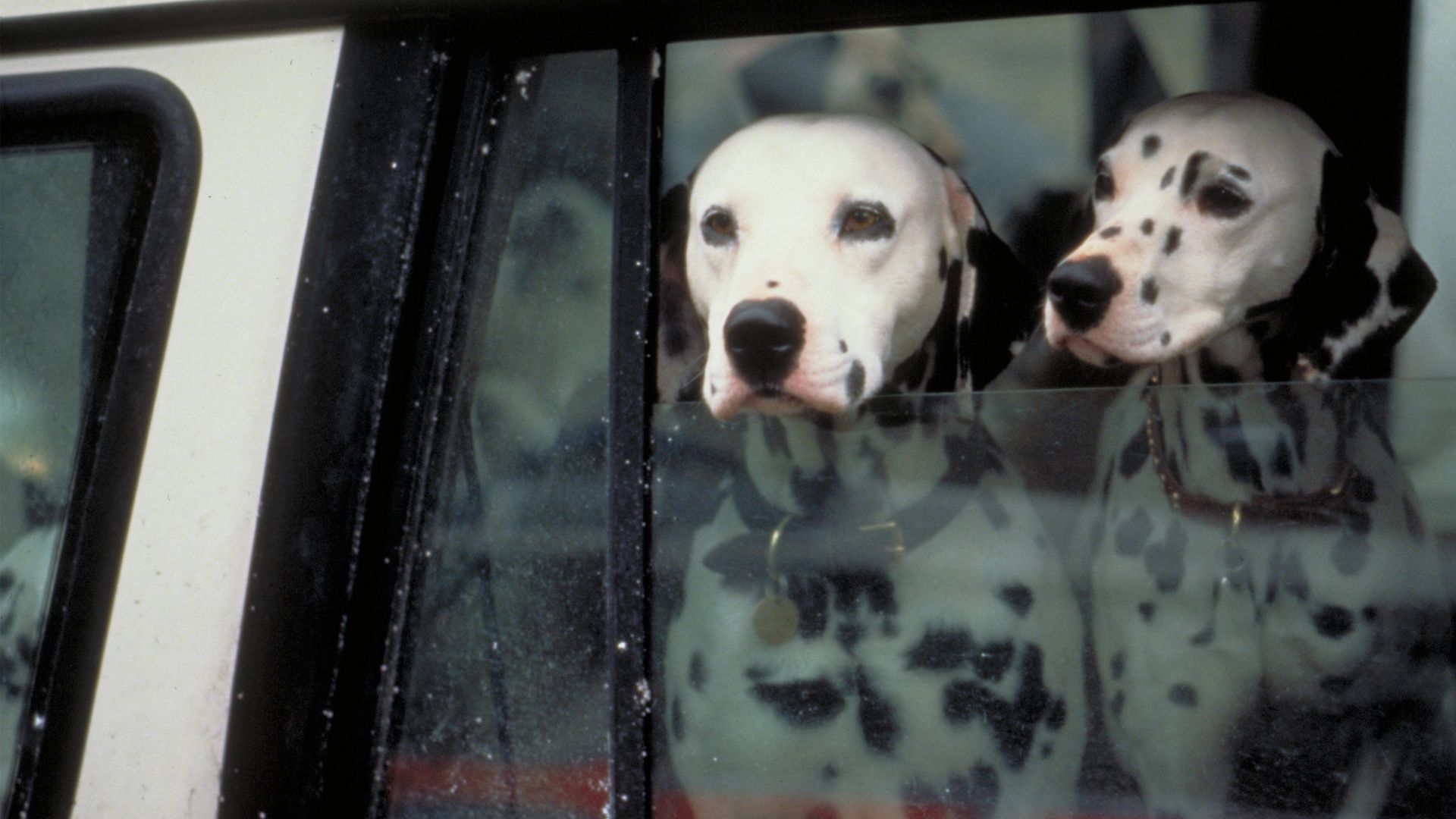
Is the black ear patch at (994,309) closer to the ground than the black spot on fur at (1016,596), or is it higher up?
higher up

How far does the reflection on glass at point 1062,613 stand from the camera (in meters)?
1.21

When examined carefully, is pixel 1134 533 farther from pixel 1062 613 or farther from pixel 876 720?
pixel 876 720

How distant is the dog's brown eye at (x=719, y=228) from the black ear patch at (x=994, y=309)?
351mm

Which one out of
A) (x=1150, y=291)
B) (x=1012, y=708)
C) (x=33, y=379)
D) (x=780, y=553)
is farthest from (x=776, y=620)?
(x=33, y=379)

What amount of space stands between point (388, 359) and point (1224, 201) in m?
1.11

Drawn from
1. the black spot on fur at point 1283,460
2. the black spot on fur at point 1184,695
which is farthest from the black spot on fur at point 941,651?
the black spot on fur at point 1283,460

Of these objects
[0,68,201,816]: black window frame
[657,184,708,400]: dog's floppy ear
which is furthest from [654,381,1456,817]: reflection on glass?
[0,68,201,816]: black window frame

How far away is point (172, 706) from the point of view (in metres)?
1.17

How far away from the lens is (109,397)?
4.14 ft

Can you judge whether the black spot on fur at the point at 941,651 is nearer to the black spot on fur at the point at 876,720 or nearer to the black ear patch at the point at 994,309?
the black spot on fur at the point at 876,720

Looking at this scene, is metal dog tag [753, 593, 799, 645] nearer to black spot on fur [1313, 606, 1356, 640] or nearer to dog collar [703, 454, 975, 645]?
dog collar [703, 454, 975, 645]

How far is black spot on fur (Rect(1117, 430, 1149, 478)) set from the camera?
1291mm

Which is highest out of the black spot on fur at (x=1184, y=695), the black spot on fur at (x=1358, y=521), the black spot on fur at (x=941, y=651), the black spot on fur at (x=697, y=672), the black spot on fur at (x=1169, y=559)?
the black spot on fur at (x=1358, y=521)

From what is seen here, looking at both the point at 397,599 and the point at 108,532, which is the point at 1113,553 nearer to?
the point at 397,599
